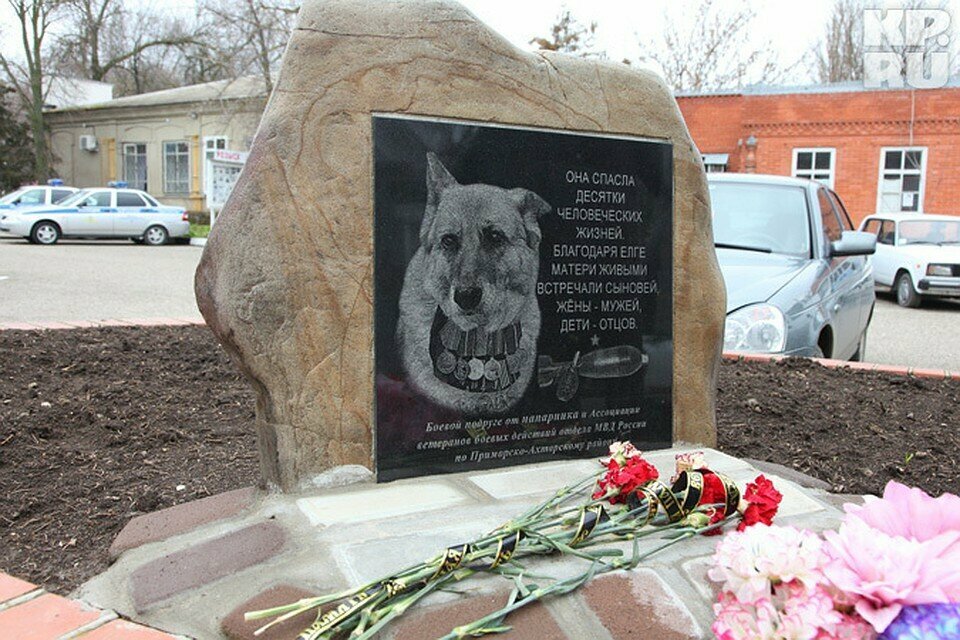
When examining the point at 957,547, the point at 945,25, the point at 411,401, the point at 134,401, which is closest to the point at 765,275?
the point at 411,401

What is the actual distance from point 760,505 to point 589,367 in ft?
3.25

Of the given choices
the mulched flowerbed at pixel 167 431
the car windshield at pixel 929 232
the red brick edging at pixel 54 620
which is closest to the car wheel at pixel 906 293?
the car windshield at pixel 929 232

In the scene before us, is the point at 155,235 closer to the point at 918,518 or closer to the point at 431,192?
the point at 431,192

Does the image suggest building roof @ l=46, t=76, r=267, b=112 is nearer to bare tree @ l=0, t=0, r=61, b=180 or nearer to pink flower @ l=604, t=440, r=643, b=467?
bare tree @ l=0, t=0, r=61, b=180

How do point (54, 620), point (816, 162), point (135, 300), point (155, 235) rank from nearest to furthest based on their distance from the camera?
1. point (54, 620)
2. point (135, 300)
3. point (155, 235)
4. point (816, 162)

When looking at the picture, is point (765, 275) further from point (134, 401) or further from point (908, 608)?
point (908, 608)

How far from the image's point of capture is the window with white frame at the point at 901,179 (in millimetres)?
23422

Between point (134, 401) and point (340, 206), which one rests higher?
point (340, 206)

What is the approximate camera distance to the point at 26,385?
4141 mm

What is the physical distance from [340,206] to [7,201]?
78.6ft

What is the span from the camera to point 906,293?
13883mm

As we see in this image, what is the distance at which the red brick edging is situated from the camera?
189cm

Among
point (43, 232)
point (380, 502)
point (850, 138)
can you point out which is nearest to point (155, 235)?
point (43, 232)

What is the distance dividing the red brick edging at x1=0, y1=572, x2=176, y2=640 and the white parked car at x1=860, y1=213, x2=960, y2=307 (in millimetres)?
13248
